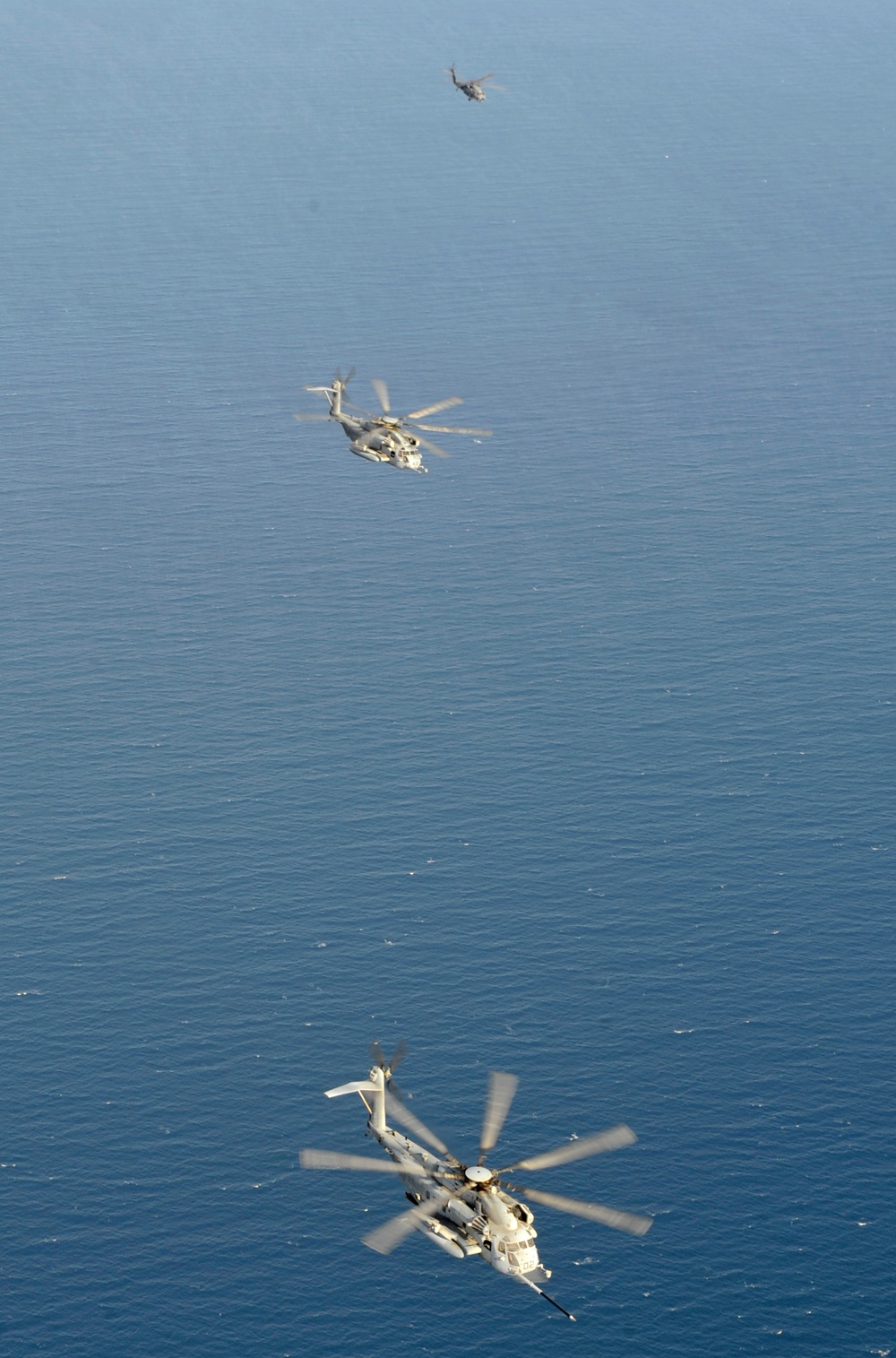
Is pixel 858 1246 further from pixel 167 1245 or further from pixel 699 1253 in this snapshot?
pixel 167 1245

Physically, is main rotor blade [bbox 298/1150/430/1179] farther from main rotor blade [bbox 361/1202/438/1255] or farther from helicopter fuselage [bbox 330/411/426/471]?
helicopter fuselage [bbox 330/411/426/471]

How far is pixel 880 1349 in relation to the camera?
17675 centimetres

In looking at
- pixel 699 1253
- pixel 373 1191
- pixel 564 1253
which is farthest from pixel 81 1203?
pixel 699 1253

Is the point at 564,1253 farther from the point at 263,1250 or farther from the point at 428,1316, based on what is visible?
the point at 263,1250

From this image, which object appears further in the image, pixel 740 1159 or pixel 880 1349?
pixel 740 1159

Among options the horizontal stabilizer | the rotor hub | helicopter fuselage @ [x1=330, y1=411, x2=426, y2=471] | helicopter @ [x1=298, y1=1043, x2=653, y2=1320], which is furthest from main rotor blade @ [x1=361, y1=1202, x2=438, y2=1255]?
helicopter fuselage @ [x1=330, y1=411, x2=426, y2=471]

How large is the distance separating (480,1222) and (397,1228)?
9104mm

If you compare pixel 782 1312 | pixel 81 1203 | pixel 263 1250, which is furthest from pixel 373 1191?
pixel 782 1312

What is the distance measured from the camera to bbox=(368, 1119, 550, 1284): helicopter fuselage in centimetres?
12631

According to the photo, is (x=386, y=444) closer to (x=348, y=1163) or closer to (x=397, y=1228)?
(x=348, y=1163)

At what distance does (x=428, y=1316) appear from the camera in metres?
178

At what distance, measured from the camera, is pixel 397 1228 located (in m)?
120

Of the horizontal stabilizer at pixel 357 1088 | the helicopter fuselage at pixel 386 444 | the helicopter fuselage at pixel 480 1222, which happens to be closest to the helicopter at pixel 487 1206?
the helicopter fuselage at pixel 480 1222

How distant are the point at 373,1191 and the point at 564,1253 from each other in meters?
18.8
